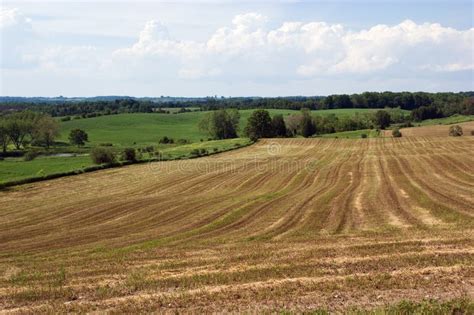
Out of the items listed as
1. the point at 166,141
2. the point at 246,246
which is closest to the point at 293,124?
the point at 166,141

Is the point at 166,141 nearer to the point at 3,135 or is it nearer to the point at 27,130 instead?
the point at 27,130

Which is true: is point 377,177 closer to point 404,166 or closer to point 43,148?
point 404,166

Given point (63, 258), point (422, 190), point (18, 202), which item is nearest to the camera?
point (63, 258)

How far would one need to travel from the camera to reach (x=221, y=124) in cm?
13500

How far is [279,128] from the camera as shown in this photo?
12825cm

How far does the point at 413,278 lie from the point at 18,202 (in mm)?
36754

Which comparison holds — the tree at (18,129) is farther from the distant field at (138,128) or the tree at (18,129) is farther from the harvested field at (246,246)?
the harvested field at (246,246)

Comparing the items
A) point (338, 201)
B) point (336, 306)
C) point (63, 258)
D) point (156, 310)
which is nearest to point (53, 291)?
point (156, 310)

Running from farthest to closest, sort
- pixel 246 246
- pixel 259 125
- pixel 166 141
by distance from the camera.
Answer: pixel 166 141, pixel 259 125, pixel 246 246

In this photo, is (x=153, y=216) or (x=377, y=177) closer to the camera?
(x=153, y=216)

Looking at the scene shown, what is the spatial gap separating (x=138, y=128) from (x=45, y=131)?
45.4 meters

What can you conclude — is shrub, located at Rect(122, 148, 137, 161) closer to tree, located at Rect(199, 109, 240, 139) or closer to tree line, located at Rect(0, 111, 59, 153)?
tree line, located at Rect(0, 111, 59, 153)

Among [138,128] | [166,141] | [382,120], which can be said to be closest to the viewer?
[166,141]

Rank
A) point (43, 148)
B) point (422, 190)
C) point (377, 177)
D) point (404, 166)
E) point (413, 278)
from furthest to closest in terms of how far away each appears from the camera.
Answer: point (43, 148) → point (404, 166) → point (377, 177) → point (422, 190) → point (413, 278)
